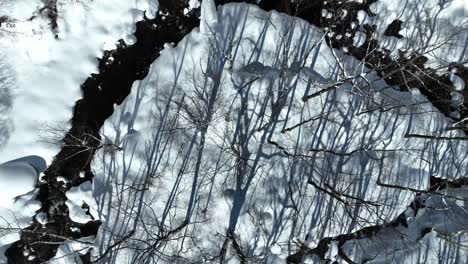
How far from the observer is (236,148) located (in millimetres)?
6383

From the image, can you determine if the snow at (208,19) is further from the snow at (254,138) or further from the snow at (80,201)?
the snow at (80,201)

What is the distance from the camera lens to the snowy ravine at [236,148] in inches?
249

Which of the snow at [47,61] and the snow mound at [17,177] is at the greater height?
the snow at [47,61]

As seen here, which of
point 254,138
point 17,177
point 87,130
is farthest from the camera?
point 254,138

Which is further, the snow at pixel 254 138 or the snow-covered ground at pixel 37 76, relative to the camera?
the snow at pixel 254 138

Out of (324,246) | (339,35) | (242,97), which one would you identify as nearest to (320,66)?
(339,35)

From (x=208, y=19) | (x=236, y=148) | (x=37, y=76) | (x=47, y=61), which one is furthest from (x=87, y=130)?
(x=208, y=19)

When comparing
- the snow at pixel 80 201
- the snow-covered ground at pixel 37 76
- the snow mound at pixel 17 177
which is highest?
the snow-covered ground at pixel 37 76

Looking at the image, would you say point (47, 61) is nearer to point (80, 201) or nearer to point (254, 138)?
point (80, 201)

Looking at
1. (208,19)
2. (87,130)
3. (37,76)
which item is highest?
(208,19)

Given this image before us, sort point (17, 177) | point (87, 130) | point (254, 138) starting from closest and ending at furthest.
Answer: point (17, 177), point (87, 130), point (254, 138)

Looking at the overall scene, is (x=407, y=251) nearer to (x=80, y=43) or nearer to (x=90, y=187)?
(x=90, y=187)

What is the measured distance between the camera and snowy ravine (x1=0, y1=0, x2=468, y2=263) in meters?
6.33

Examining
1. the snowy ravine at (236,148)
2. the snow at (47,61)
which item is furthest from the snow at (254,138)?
the snow at (47,61)
